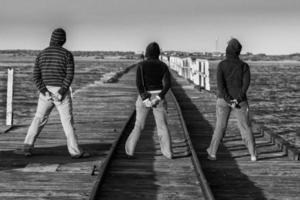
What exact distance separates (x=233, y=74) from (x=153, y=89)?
1.24 m

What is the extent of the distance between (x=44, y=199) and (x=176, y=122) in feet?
26.1

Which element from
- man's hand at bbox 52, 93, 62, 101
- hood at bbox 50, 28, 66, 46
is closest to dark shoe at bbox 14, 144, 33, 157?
man's hand at bbox 52, 93, 62, 101

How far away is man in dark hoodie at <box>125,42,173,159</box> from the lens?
8789mm

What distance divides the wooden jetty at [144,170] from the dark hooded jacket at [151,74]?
1135 millimetres

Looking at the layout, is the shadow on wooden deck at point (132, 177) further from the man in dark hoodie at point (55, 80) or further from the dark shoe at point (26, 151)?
the dark shoe at point (26, 151)

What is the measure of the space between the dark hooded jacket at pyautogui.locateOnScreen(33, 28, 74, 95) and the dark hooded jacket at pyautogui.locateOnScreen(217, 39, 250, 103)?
89.8 inches

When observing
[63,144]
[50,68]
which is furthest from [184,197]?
[63,144]

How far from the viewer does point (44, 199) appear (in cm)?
670

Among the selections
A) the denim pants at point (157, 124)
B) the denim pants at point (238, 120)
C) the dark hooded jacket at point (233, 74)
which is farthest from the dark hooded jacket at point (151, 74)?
the denim pants at point (238, 120)

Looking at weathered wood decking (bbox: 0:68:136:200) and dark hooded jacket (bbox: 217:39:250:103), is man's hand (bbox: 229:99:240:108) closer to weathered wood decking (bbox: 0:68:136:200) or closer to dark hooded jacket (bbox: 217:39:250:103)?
dark hooded jacket (bbox: 217:39:250:103)

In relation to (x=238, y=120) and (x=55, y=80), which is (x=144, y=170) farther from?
(x=55, y=80)

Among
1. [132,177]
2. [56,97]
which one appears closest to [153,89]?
[56,97]

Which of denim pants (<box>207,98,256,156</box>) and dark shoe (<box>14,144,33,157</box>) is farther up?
denim pants (<box>207,98,256,156</box>)

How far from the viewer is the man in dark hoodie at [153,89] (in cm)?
879
